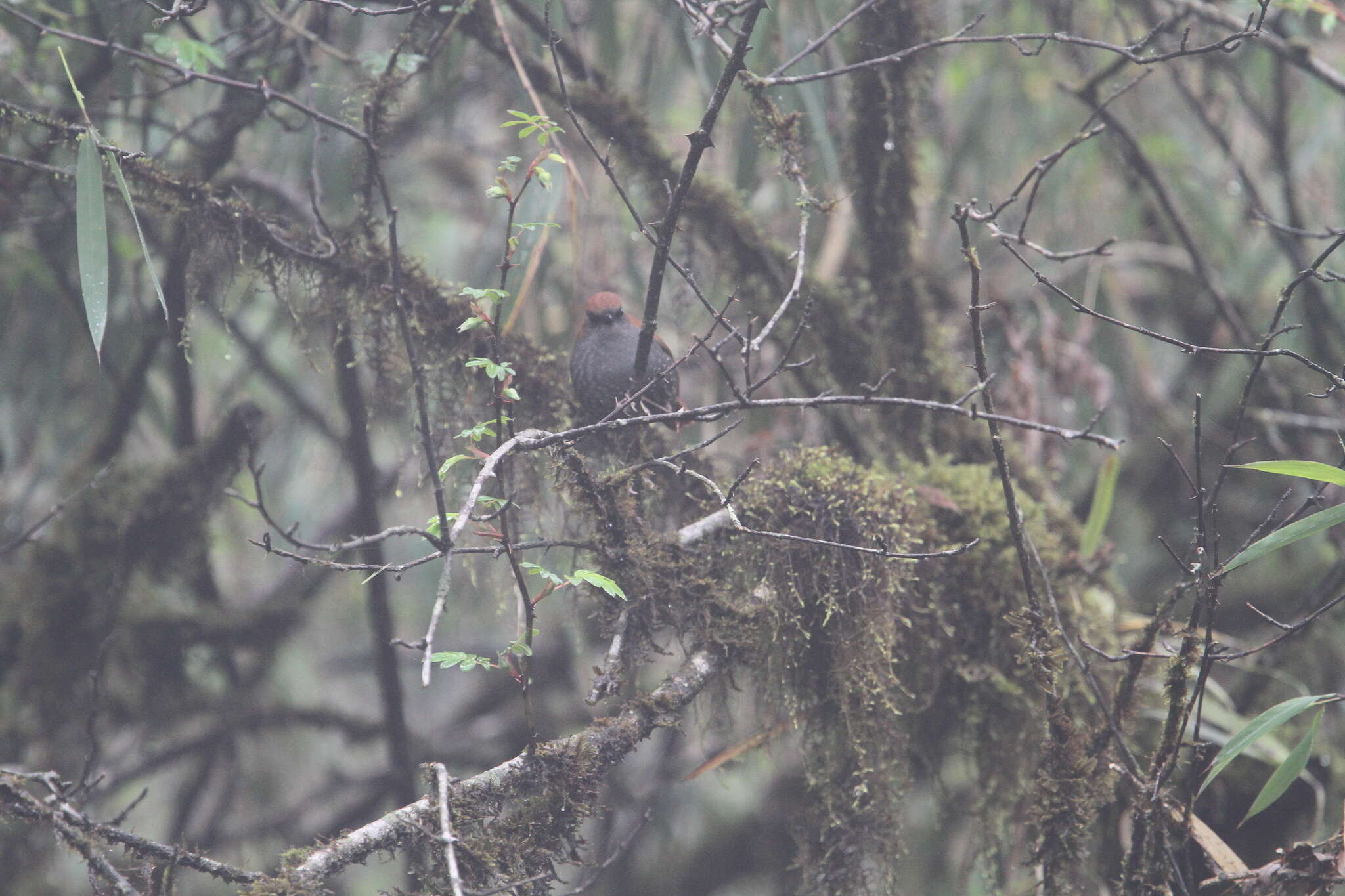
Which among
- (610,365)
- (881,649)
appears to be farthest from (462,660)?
(610,365)

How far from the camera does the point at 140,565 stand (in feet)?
13.1

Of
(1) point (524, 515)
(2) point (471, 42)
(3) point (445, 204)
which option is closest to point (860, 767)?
(1) point (524, 515)

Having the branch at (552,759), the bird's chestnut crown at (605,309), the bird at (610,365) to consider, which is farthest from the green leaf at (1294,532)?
the bird's chestnut crown at (605,309)

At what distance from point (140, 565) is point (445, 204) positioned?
3.10 meters

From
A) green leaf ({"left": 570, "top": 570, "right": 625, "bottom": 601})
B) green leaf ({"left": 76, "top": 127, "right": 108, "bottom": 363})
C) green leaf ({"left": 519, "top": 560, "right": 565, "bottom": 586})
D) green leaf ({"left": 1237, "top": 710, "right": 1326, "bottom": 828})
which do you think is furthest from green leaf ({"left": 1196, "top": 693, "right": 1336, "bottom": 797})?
green leaf ({"left": 76, "top": 127, "right": 108, "bottom": 363})

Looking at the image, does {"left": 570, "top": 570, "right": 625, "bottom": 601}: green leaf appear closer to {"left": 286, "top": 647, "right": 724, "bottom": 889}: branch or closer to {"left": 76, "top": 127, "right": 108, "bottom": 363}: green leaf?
{"left": 286, "top": 647, "right": 724, "bottom": 889}: branch

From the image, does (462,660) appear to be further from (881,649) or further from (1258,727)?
(1258,727)

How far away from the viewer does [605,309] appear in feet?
10.4

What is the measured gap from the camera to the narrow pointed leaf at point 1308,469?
2041 millimetres

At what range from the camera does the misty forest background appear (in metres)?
2.23

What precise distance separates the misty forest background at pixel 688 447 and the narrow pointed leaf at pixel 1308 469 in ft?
0.30

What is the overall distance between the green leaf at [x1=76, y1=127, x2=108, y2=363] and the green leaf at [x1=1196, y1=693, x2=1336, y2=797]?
2711 millimetres

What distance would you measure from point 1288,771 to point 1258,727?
185 mm

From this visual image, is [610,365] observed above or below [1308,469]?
above
